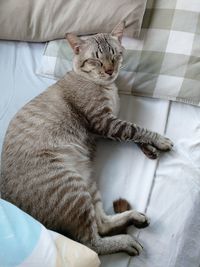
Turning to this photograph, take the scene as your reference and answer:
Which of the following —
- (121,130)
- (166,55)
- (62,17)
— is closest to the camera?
(121,130)

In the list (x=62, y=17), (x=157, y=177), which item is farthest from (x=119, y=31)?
(x=157, y=177)

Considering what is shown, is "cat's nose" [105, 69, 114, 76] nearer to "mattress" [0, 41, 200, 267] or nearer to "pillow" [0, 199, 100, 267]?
"mattress" [0, 41, 200, 267]

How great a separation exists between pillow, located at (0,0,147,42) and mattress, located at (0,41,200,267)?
10.0 inches

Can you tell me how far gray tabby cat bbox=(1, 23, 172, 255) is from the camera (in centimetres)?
114

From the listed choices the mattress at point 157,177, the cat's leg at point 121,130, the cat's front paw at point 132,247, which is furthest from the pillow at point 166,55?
the cat's front paw at point 132,247

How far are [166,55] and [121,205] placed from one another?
0.61 meters

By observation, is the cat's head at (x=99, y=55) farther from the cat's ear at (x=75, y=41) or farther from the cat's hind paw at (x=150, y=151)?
the cat's hind paw at (x=150, y=151)

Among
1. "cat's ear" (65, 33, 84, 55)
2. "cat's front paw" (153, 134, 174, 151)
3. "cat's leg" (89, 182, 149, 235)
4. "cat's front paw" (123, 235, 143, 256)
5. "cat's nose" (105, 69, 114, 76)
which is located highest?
"cat's ear" (65, 33, 84, 55)

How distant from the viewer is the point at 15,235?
3.10 ft

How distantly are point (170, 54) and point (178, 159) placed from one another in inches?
16.9

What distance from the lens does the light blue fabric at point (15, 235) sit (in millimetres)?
894

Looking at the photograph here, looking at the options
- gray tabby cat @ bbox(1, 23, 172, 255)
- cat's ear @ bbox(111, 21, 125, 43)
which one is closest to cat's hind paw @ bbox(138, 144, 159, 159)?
gray tabby cat @ bbox(1, 23, 172, 255)

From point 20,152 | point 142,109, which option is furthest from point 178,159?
point 20,152

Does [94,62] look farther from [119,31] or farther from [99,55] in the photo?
[119,31]
